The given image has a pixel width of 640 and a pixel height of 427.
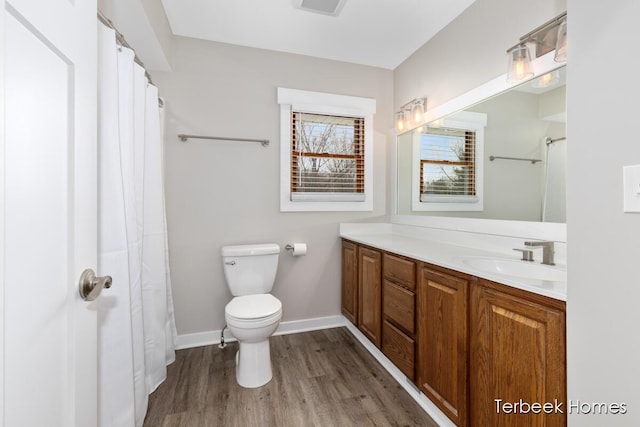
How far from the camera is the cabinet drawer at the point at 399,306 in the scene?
64.5 inches

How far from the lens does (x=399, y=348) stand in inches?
68.7

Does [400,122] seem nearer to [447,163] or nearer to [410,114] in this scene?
[410,114]

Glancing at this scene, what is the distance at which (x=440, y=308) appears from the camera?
1.42 meters

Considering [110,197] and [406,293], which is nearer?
[110,197]

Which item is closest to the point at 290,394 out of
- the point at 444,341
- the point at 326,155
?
the point at 444,341

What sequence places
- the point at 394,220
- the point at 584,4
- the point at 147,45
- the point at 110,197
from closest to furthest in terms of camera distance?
the point at 584,4, the point at 110,197, the point at 147,45, the point at 394,220

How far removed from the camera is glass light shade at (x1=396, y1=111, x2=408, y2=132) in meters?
2.58

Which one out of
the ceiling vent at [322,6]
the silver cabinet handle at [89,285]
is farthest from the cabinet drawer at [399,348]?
the ceiling vent at [322,6]

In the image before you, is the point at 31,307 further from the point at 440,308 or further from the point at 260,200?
the point at 260,200

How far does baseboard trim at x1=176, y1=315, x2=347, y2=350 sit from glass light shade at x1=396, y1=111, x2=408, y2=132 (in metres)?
1.81

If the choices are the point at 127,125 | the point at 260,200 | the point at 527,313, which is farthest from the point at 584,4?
the point at 260,200

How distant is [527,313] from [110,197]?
5.49ft

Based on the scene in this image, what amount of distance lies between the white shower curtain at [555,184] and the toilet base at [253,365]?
1.79 meters

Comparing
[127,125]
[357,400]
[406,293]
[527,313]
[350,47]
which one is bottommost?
[357,400]
